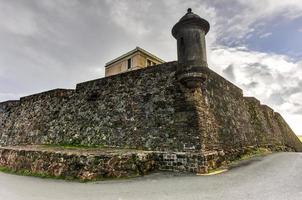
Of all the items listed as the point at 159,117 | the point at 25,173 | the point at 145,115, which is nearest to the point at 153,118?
the point at 159,117

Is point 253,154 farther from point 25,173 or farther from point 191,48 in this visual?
point 25,173

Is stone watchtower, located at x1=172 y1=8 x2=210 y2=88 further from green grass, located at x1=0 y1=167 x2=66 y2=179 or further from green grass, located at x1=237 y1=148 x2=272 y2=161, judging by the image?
green grass, located at x1=0 y1=167 x2=66 y2=179

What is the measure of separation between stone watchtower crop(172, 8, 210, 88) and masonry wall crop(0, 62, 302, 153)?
1.77 ft

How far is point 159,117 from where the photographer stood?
33.9ft

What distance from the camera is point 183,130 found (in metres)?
9.55

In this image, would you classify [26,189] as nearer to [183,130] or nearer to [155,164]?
[155,164]

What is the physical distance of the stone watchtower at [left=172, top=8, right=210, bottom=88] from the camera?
32.2ft

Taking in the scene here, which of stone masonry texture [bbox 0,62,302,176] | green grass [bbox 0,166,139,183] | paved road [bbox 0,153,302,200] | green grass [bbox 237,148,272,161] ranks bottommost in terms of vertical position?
paved road [bbox 0,153,302,200]

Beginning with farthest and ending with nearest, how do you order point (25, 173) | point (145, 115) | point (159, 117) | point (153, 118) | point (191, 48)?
point (145, 115) → point (153, 118) → point (159, 117) → point (191, 48) → point (25, 173)

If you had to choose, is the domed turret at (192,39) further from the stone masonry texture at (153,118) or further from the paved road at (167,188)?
the paved road at (167,188)

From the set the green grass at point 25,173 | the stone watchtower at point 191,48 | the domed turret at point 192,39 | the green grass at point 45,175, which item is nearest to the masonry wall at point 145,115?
the stone watchtower at point 191,48

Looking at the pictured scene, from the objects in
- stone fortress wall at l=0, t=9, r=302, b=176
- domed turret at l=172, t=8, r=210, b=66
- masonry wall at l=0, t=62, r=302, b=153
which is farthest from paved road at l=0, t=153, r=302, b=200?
domed turret at l=172, t=8, r=210, b=66

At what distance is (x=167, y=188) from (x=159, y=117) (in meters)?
4.64

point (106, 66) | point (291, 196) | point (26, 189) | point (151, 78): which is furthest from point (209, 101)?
point (106, 66)
